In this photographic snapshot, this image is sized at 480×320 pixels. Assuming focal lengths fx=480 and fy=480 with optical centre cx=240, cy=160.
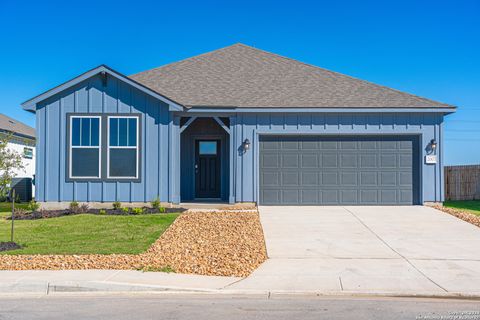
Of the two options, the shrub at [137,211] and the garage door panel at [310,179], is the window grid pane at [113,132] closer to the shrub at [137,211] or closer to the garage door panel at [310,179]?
the shrub at [137,211]

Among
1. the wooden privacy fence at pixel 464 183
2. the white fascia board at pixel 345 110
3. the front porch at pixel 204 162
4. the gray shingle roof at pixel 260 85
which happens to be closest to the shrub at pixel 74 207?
the front porch at pixel 204 162

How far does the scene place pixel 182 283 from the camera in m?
7.52

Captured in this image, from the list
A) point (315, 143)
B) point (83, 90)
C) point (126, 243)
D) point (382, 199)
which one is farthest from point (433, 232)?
point (83, 90)

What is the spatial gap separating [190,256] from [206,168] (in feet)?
28.2

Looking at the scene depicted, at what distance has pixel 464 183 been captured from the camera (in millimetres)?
21516

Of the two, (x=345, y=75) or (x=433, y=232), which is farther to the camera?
(x=345, y=75)

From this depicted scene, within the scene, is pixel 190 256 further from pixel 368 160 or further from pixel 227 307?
pixel 368 160

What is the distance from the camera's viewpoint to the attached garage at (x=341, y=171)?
52.9 feet

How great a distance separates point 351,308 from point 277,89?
11951mm

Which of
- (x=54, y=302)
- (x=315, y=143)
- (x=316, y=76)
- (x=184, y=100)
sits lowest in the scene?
(x=54, y=302)

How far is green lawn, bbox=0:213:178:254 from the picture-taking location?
9922 millimetres

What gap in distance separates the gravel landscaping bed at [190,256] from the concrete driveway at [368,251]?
0.41 m

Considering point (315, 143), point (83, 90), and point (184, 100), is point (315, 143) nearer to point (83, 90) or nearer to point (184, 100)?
point (184, 100)

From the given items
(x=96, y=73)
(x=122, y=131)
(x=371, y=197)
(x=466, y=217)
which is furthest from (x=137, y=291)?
(x=371, y=197)
